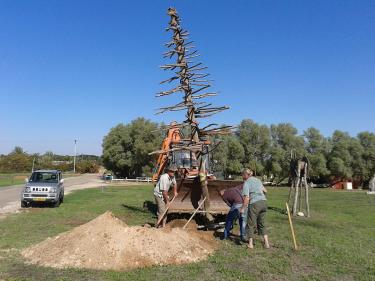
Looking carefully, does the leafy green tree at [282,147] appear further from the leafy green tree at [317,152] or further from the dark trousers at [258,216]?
the dark trousers at [258,216]

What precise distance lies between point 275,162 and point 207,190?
152 feet

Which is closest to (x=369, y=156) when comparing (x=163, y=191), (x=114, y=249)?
(x=163, y=191)

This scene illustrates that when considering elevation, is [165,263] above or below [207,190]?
below

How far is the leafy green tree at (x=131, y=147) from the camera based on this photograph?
→ 211ft

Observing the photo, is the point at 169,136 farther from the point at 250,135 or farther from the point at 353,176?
the point at 353,176

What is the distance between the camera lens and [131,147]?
6631 cm

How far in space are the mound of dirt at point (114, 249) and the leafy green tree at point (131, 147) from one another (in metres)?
53.7

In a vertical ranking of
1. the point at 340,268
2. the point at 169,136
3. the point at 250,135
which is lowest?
the point at 340,268

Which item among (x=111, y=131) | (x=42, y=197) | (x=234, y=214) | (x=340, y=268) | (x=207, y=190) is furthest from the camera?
(x=111, y=131)

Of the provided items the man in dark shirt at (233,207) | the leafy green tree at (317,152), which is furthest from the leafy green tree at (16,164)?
the man in dark shirt at (233,207)

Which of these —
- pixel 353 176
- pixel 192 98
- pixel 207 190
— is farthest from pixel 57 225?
pixel 353 176

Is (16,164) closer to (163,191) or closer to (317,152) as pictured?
(317,152)

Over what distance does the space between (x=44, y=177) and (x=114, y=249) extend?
1473 centimetres

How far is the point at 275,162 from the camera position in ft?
193
